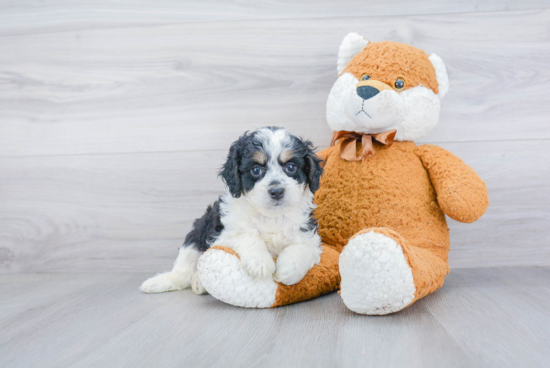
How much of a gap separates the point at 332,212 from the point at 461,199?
44cm

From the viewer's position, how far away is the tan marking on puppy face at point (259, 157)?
1.35 meters

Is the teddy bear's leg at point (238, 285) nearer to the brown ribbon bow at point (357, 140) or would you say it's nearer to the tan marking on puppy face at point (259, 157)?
the tan marking on puppy face at point (259, 157)

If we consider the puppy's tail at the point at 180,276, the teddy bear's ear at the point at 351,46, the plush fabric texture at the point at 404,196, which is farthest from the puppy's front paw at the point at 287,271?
the teddy bear's ear at the point at 351,46

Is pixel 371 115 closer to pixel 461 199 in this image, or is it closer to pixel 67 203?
pixel 461 199

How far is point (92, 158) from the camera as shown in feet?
6.79

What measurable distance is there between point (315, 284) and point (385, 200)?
39 cm

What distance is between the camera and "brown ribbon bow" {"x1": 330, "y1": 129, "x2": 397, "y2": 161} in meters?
1.50

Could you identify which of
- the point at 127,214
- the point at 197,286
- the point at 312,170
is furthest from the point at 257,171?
the point at 127,214

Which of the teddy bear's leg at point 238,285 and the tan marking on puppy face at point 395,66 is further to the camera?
the tan marking on puppy face at point 395,66

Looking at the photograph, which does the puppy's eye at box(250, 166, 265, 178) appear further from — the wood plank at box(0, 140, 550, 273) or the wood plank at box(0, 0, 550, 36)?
the wood plank at box(0, 0, 550, 36)

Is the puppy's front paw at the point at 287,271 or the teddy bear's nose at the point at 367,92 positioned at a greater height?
the teddy bear's nose at the point at 367,92

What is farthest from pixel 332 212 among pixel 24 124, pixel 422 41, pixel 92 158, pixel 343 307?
pixel 24 124

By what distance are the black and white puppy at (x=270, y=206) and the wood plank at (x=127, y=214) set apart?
0.57 meters

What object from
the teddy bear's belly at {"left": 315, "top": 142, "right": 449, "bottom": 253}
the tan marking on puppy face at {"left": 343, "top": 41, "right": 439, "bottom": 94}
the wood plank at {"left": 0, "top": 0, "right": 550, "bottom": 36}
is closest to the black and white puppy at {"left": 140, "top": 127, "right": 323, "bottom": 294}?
the teddy bear's belly at {"left": 315, "top": 142, "right": 449, "bottom": 253}
